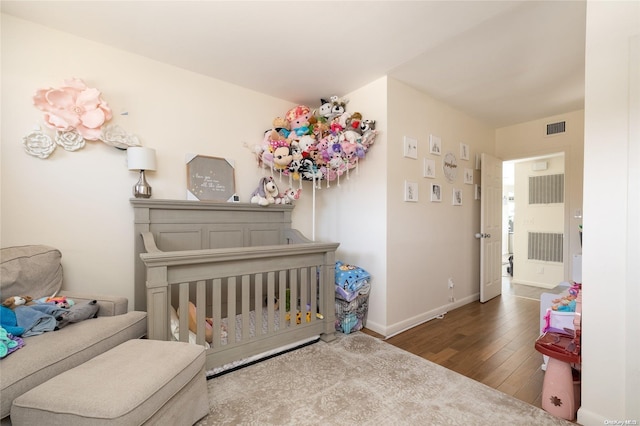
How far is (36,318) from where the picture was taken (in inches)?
55.5

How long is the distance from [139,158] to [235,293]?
128 centimetres

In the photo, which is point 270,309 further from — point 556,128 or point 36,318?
point 556,128

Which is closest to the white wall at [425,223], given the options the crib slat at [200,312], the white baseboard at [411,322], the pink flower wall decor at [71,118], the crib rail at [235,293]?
the white baseboard at [411,322]

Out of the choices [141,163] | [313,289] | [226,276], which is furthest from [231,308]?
[141,163]

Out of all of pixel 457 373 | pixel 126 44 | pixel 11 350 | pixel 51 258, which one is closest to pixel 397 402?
pixel 457 373

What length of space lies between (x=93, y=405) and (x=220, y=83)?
8.51 ft

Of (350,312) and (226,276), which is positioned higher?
(226,276)

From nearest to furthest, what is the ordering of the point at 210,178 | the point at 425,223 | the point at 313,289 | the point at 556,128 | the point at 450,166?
the point at 313,289 → the point at 210,178 → the point at 425,223 → the point at 450,166 → the point at 556,128

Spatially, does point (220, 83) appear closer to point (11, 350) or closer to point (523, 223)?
point (11, 350)

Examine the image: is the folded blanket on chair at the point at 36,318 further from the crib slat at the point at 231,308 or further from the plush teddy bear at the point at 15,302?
the crib slat at the point at 231,308

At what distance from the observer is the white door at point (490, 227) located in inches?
138

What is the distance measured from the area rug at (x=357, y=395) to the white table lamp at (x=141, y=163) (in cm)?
152

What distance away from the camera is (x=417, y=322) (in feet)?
9.18

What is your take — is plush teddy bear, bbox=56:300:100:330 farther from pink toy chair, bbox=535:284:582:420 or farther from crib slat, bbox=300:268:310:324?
pink toy chair, bbox=535:284:582:420
